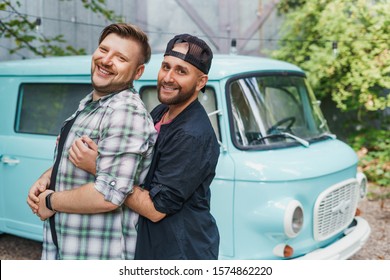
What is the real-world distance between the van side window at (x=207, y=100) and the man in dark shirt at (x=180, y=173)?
4.65 feet

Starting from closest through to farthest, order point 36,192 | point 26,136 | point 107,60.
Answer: point 107,60 → point 36,192 → point 26,136

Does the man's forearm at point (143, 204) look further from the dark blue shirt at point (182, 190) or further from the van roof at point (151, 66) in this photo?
the van roof at point (151, 66)

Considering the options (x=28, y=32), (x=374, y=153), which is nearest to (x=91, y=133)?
(x=28, y=32)

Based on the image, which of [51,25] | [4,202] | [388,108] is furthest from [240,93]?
[388,108]

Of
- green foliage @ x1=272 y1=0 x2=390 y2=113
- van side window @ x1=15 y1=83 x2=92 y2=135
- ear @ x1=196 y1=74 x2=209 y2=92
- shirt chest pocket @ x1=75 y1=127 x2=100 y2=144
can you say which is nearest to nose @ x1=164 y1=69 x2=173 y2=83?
ear @ x1=196 y1=74 x2=209 y2=92

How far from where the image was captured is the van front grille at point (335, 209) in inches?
132

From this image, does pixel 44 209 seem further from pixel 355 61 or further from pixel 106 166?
pixel 355 61

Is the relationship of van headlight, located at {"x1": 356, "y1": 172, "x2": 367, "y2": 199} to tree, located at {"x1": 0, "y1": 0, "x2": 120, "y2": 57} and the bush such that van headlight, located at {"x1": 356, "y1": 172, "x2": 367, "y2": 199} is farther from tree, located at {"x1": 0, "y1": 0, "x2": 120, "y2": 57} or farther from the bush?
tree, located at {"x1": 0, "y1": 0, "x2": 120, "y2": 57}

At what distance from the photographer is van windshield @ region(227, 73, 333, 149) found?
337cm

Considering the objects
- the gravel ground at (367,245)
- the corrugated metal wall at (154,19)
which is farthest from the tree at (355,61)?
the gravel ground at (367,245)

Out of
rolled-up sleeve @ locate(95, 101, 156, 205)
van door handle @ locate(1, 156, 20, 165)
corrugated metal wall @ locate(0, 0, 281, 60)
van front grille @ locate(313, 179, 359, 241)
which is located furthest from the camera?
corrugated metal wall @ locate(0, 0, 281, 60)

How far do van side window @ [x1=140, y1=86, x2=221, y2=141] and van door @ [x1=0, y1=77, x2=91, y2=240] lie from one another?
54 cm

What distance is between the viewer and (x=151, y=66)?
3611 millimetres

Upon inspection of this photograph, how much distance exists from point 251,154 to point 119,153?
1690 mm
